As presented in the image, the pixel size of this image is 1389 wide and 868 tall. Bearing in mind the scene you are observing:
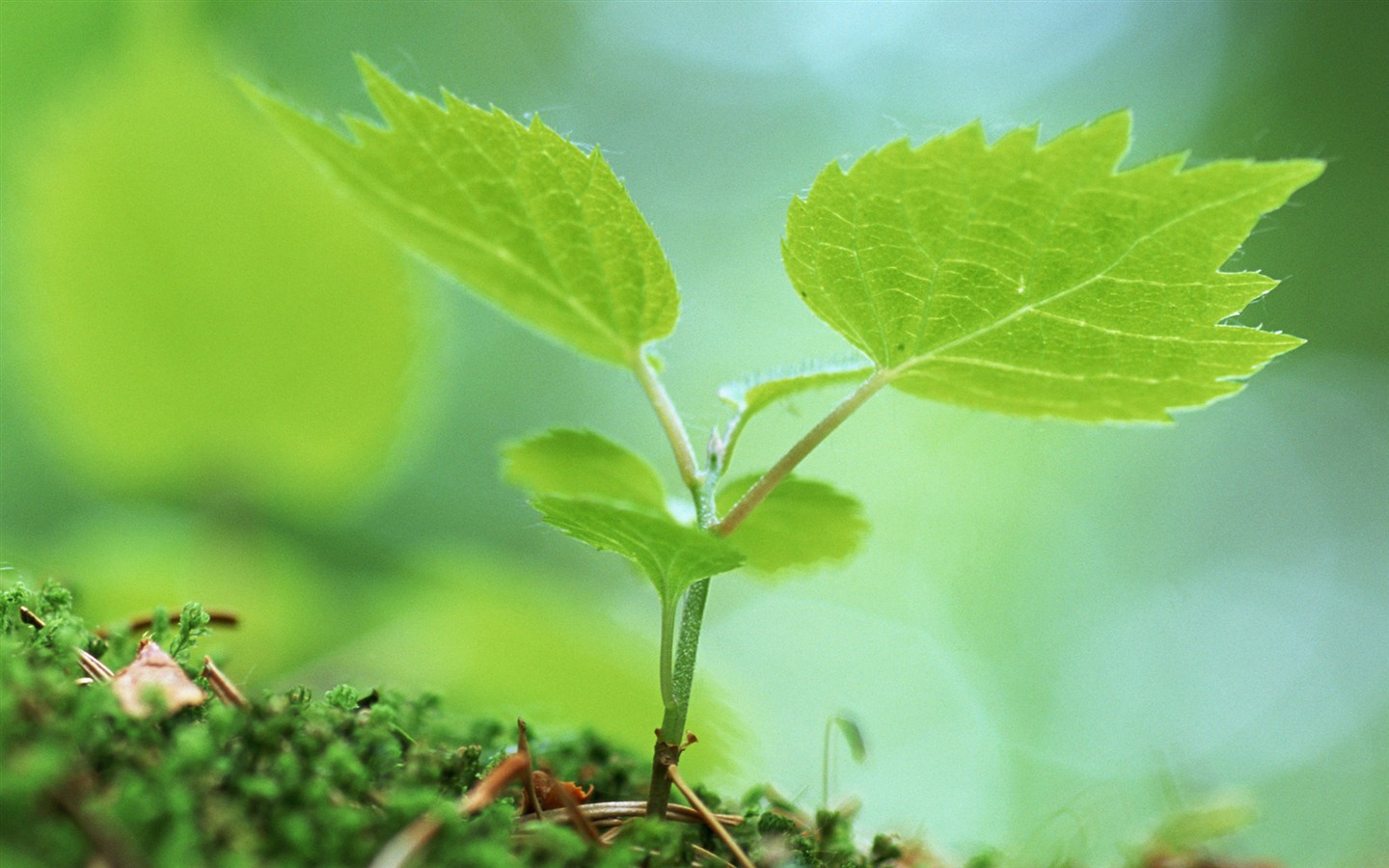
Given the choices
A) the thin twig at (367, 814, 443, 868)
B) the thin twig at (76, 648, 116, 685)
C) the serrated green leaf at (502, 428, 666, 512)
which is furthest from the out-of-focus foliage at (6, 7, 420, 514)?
the thin twig at (367, 814, 443, 868)

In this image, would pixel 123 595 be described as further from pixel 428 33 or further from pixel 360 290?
pixel 428 33

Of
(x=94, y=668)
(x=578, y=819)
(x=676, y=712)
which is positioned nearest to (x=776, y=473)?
(x=676, y=712)

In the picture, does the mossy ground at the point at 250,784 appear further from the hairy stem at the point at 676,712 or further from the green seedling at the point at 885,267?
the green seedling at the point at 885,267

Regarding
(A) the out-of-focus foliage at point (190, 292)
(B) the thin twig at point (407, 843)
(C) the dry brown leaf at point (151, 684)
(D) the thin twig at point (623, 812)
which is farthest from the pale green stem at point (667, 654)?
(A) the out-of-focus foliage at point (190, 292)

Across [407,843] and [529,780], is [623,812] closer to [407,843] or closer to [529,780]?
[529,780]

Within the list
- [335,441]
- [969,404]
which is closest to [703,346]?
[335,441]

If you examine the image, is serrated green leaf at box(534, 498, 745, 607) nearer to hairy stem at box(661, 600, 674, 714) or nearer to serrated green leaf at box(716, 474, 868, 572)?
hairy stem at box(661, 600, 674, 714)
